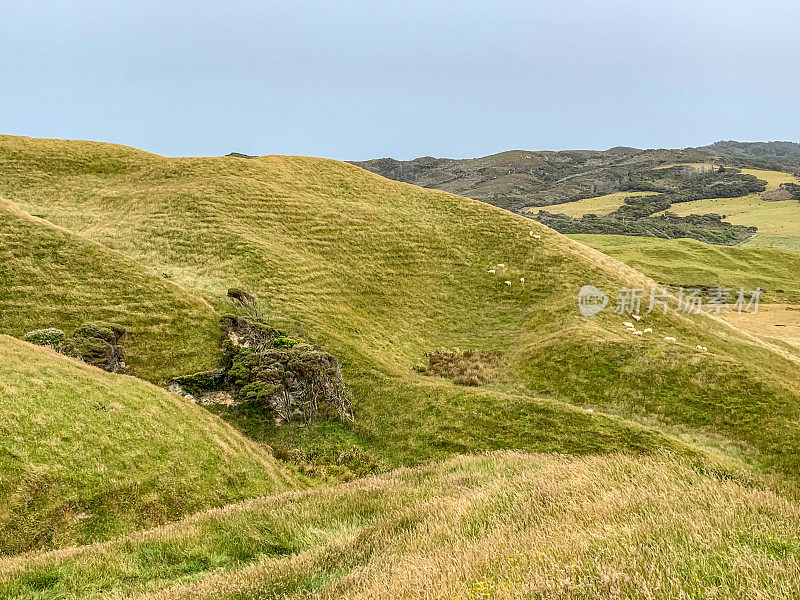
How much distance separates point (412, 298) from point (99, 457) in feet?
101

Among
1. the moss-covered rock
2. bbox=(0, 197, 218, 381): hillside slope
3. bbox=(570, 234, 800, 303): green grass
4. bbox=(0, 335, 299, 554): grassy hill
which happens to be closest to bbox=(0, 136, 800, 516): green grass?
bbox=(0, 197, 218, 381): hillside slope

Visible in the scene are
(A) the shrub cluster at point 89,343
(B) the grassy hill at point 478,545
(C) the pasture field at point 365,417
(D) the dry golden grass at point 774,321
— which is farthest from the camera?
(D) the dry golden grass at point 774,321

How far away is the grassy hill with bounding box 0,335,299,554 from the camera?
12836 millimetres

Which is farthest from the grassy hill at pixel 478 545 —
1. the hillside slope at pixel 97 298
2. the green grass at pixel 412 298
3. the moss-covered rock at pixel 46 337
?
the moss-covered rock at pixel 46 337

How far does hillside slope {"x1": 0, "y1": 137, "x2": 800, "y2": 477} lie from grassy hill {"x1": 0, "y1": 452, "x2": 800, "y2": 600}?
40.0 feet

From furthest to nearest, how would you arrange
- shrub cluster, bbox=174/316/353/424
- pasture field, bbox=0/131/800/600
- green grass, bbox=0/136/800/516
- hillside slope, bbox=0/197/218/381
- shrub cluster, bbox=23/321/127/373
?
hillside slope, bbox=0/197/218/381
shrub cluster, bbox=174/316/353/424
green grass, bbox=0/136/800/516
shrub cluster, bbox=23/321/127/373
pasture field, bbox=0/131/800/600

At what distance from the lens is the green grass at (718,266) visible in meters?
98.2

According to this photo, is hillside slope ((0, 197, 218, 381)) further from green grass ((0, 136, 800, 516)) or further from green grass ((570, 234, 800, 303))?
green grass ((570, 234, 800, 303))

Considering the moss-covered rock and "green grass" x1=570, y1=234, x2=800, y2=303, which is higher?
the moss-covered rock

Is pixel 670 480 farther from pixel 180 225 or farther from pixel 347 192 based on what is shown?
pixel 347 192

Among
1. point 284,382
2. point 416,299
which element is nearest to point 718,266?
point 416,299

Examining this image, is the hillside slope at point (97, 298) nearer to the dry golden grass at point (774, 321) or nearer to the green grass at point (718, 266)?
the dry golden grass at point (774, 321)

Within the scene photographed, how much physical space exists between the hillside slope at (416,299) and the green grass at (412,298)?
6.2 inches

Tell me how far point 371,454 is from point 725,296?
92.1m
